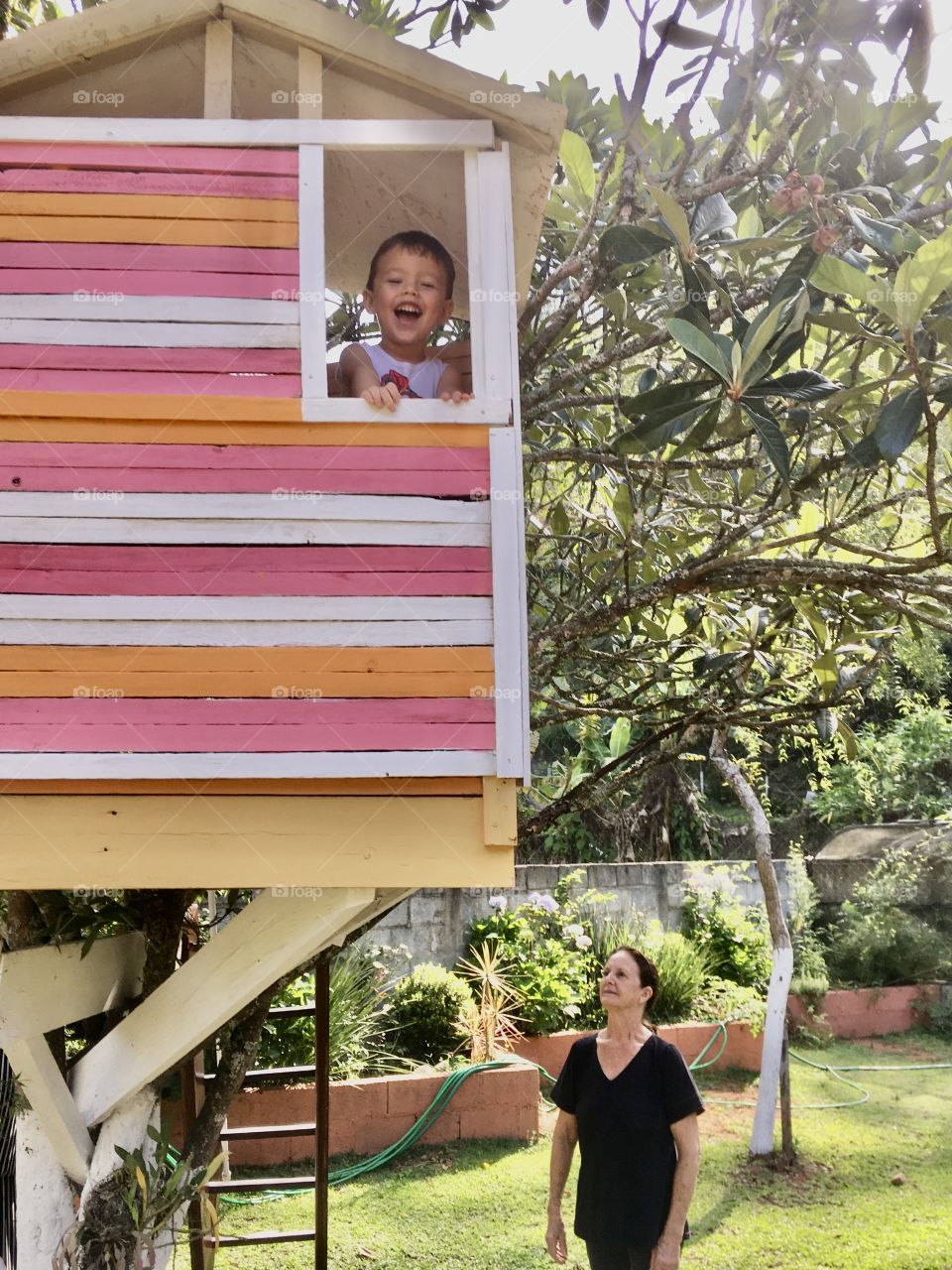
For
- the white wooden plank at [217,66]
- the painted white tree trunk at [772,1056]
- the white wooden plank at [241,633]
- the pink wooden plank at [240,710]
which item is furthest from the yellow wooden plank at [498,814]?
the painted white tree trunk at [772,1056]

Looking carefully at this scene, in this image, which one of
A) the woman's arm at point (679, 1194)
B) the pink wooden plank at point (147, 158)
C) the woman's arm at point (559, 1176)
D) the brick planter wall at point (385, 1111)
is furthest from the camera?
the brick planter wall at point (385, 1111)

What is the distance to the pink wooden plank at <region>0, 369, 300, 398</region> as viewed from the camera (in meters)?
2.99

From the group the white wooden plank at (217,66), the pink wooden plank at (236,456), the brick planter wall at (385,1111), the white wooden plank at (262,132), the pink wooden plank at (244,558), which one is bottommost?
the brick planter wall at (385,1111)

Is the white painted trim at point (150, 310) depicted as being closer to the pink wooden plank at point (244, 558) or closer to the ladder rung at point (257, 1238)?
the pink wooden plank at point (244, 558)

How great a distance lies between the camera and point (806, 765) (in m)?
15.7

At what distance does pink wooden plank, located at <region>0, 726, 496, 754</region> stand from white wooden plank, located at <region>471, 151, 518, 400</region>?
959mm

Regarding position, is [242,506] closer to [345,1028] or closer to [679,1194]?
[679,1194]

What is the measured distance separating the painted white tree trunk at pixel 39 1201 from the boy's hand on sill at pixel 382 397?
8.17ft

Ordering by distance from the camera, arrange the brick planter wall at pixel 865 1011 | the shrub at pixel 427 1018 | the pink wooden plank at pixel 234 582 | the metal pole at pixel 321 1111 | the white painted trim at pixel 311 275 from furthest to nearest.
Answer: the brick planter wall at pixel 865 1011
the shrub at pixel 427 1018
the metal pole at pixel 321 1111
the white painted trim at pixel 311 275
the pink wooden plank at pixel 234 582

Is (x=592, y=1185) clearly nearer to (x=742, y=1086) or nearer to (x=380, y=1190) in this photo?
(x=380, y=1190)

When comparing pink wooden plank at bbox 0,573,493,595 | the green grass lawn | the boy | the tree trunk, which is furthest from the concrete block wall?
pink wooden plank at bbox 0,573,493,595

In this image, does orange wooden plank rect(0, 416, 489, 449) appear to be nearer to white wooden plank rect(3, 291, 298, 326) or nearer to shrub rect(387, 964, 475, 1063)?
white wooden plank rect(3, 291, 298, 326)

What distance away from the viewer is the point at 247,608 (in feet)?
9.55

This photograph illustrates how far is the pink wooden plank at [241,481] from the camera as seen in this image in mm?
2949
